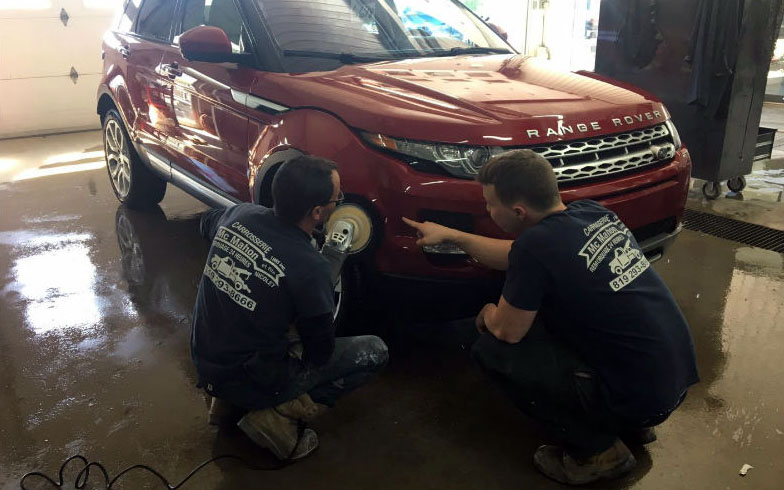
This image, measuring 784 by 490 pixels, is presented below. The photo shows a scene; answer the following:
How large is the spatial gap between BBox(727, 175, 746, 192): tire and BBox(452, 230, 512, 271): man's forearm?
368 cm

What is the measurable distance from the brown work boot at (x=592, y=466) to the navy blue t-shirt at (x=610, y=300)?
0.22 metres

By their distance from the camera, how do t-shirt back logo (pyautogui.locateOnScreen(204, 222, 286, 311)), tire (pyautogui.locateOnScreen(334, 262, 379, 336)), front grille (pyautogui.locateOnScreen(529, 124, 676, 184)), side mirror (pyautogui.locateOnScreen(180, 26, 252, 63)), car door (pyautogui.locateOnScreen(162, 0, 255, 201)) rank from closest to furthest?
t-shirt back logo (pyautogui.locateOnScreen(204, 222, 286, 311)) < front grille (pyautogui.locateOnScreen(529, 124, 676, 184)) < tire (pyautogui.locateOnScreen(334, 262, 379, 336)) < side mirror (pyautogui.locateOnScreen(180, 26, 252, 63)) < car door (pyautogui.locateOnScreen(162, 0, 255, 201))

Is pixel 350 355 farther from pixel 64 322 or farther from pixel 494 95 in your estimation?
pixel 64 322

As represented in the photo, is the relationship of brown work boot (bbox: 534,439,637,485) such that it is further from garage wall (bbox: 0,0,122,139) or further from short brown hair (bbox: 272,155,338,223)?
garage wall (bbox: 0,0,122,139)

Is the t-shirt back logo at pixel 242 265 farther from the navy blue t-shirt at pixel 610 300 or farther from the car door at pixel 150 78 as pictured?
the car door at pixel 150 78

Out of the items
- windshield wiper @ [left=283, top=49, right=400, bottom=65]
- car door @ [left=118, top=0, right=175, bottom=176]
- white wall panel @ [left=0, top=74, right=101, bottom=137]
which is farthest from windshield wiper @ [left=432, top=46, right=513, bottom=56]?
white wall panel @ [left=0, top=74, right=101, bottom=137]

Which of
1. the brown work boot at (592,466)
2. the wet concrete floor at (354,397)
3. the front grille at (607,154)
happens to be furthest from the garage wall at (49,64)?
the brown work boot at (592,466)

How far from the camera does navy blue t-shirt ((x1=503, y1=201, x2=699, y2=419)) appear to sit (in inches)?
73.2

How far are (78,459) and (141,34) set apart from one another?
2988mm

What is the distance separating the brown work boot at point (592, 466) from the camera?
2.07m

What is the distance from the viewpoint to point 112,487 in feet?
6.89

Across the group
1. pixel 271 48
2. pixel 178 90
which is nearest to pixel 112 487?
pixel 271 48

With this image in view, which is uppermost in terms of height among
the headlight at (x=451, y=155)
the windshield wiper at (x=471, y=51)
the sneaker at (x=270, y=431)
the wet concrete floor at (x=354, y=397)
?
the windshield wiper at (x=471, y=51)

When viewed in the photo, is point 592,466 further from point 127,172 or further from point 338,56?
point 127,172
